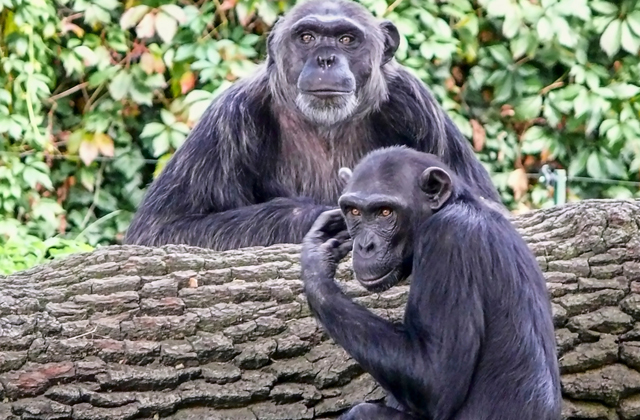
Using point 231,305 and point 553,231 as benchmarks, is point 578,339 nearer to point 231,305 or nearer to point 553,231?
point 553,231

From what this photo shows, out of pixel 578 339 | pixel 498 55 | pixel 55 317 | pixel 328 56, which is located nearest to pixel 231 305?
pixel 55 317

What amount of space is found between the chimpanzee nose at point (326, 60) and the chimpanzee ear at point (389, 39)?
1.85 feet

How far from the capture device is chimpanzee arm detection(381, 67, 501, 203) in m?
6.30

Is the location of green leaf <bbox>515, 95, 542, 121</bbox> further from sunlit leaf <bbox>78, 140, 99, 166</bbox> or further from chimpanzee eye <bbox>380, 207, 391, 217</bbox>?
chimpanzee eye <bbox>380, 207, 391, 217</bbox>

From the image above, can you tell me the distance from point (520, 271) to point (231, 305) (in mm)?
1202

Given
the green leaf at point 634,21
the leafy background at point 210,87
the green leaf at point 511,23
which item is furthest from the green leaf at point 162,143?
the green leaf at point 634,21

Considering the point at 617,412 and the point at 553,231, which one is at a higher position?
the point at 553,231

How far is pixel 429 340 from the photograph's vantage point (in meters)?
3.90

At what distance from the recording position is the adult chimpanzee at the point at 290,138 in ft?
20.0

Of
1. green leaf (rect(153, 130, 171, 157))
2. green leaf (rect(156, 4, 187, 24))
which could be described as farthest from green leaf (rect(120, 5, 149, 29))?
green leaf (rect(153, 130, 171, 157))

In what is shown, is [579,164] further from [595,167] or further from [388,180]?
[388,180]

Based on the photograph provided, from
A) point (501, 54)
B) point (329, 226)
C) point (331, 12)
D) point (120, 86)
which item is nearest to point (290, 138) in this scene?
point (331, 12)

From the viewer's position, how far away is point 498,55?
1008 centimetres

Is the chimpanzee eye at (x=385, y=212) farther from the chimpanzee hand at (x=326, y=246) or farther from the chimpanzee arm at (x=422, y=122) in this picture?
the chimpanzee arm at (x=422, y=122)
